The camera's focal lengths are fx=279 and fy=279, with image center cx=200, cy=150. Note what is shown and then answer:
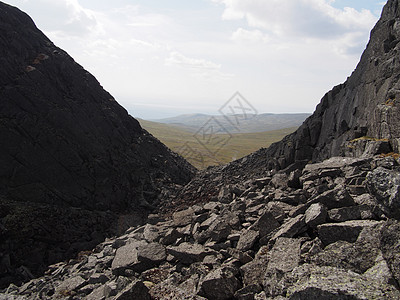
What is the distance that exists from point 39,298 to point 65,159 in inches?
864

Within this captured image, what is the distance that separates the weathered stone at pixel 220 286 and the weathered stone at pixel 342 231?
3933 mm

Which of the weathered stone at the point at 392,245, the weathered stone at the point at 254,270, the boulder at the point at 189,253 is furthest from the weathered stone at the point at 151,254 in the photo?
the weathered stone at the point at 392,245

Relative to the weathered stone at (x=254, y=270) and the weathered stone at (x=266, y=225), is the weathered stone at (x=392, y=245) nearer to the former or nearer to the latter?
the weathered stone at (x=254, y=270)

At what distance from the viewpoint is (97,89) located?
4856cm

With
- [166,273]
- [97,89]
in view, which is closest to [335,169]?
[166,273]

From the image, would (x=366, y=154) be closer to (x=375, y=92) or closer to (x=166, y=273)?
(x=375, y=92)

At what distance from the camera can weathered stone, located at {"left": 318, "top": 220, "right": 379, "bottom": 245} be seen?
1036 cm

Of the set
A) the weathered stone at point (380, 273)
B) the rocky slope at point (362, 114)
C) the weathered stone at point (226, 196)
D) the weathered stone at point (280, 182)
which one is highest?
the rocky slope at point (362, 114)

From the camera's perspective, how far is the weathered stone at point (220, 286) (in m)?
10.8

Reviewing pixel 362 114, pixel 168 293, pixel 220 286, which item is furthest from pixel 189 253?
pixel 362 114

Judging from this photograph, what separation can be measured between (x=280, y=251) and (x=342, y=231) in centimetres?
250

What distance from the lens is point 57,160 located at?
36281 mm

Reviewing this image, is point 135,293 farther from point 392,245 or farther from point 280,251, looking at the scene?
point 392,245

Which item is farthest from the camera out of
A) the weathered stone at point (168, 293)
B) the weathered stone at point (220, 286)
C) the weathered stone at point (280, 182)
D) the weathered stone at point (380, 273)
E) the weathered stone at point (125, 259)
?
the weathered stone at point (280, 182)
